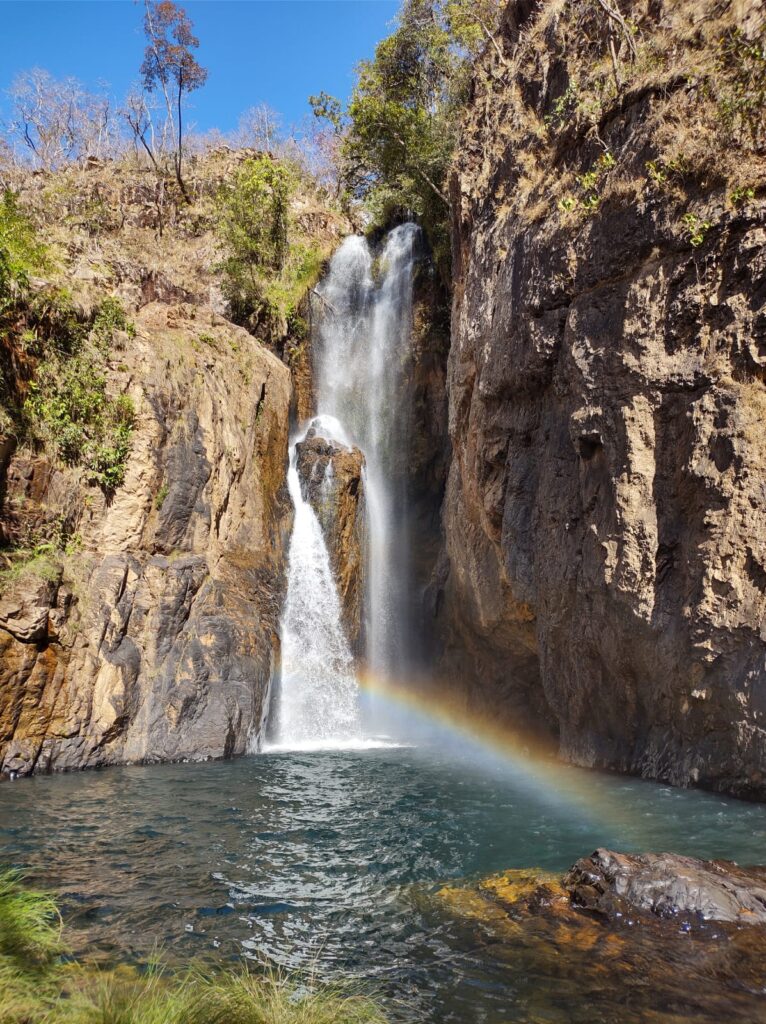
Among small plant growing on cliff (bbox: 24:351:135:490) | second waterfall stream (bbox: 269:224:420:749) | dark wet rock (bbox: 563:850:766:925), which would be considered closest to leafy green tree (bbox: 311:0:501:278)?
second waterfall stream (bbox: 269:224:420:749)

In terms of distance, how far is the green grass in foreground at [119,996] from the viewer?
11.0 ft

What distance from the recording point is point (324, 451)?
68.5ft

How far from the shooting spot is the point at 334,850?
823cm

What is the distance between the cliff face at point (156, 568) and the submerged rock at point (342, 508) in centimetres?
94

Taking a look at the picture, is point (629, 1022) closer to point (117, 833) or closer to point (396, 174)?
point (117, 833)

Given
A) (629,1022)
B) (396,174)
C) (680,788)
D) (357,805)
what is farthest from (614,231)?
(396,174)

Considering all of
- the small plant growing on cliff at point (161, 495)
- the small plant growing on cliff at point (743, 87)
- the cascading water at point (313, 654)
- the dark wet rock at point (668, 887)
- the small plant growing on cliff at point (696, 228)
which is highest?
the small plant growing on cliff at point (743, 87)

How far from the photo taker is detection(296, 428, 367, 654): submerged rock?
19.6 metres

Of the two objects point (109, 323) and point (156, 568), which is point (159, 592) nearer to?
point (156, 568)

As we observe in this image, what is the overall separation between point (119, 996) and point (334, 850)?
4823 mm

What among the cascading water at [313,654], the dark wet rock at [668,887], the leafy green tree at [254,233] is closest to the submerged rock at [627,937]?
the dark wet rock at [668,887]

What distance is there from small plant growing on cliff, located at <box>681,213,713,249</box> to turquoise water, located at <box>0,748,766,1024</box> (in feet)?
26.9

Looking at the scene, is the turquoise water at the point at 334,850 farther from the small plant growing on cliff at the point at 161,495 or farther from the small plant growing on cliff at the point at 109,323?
the small plant growing on cliff at the point at 109,323

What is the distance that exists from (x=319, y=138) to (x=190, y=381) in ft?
120
